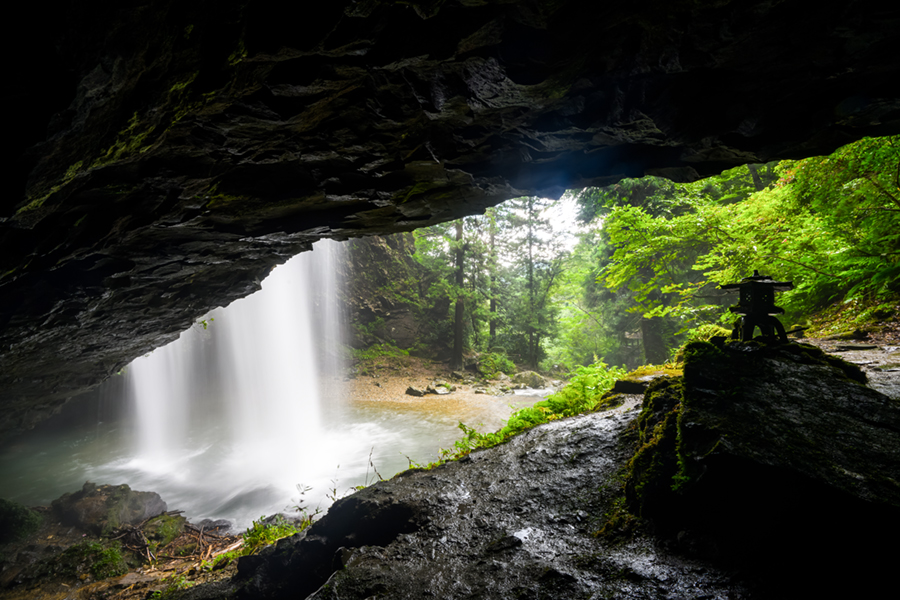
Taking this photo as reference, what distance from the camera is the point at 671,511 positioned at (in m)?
2.38

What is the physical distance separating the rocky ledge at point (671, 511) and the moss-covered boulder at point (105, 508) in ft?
18.0

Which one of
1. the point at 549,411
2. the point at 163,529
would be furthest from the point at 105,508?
the point at 549,411

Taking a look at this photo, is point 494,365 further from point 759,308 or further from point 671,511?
point 671,511

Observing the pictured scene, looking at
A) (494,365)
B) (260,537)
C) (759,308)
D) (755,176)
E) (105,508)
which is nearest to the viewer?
(759,308)

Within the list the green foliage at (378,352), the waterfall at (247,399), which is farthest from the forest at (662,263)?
the waterfall at (247,399)

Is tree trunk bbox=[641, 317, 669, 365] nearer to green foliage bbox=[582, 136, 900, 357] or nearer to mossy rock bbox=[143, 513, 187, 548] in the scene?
green foliage bbox=[582, 136, 900, 357]

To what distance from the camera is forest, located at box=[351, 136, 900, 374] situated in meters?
5.45

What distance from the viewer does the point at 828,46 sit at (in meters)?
2.47

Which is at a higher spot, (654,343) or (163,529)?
(654,343)

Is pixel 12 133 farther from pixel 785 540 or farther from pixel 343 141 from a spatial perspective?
pixel 785 540

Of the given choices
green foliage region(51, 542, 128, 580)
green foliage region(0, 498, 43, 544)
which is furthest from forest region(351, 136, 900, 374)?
green foliage region(0, 498, 43, 544)

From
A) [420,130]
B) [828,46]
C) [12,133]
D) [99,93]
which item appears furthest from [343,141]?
[828,46]

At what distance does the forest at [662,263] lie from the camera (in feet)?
17.9

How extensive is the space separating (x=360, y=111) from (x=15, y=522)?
11.2 metres
